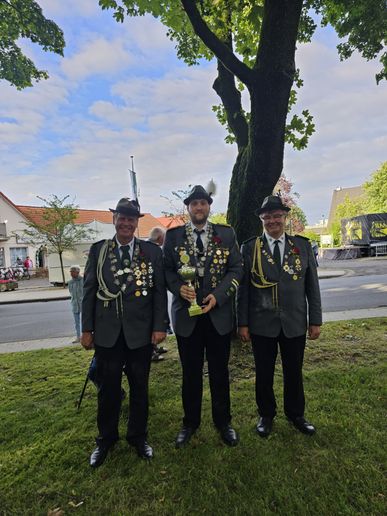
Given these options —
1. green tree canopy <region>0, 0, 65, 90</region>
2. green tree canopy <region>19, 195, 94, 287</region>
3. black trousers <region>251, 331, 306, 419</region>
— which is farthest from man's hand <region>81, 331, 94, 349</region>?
green tree canopy <region>19, 195, 94, 287</region>

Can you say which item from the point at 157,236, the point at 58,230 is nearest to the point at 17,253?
the point at 58,230

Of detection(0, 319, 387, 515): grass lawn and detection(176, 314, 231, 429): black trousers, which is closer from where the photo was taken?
detection(0, 319, 387, 515): grass lawn

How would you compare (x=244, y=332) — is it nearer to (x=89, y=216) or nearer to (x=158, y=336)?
(x=158, y=336)

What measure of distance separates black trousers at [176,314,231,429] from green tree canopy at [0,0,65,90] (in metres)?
7.34

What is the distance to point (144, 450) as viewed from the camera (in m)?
2.91

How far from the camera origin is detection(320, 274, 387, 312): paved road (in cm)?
1023

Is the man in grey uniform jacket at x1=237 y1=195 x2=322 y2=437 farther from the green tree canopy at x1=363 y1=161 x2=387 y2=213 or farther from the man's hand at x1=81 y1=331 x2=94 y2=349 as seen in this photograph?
the green tree canopy at x1=363 y1=161 x2=387 y2=213

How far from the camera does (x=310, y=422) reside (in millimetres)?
3279

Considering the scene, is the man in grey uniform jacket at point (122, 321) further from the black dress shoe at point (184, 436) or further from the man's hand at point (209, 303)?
the man's hand at point (209, 303)

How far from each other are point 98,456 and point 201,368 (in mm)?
1148

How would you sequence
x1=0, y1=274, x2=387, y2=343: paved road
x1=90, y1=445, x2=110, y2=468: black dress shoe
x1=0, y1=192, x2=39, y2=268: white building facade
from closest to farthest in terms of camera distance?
x1=90, y1=445, x2=110, y2=468: black dress shoe → x1=0, y1=274, x2=387, y2=343: paved road → x1=0, y1=192, x2=39, y2=268: white building facade

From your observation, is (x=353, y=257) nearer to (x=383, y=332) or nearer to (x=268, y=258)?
(x=383, y=332)

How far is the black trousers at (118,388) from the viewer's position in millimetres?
2949

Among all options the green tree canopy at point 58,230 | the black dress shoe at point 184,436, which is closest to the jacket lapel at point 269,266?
the black dress shoe at point 184,436
